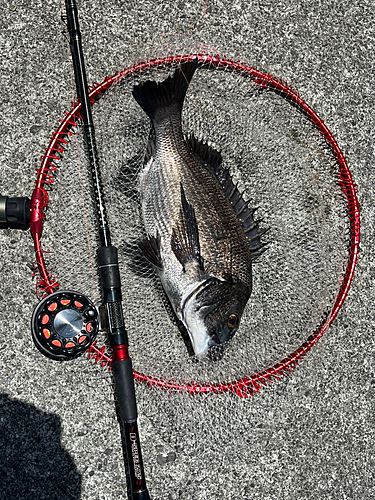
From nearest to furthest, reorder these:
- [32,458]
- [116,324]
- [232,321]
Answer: [116,324], [232,321], [32,458]

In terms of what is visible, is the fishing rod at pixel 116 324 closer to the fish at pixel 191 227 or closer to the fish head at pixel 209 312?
the fish at pixel 191 227

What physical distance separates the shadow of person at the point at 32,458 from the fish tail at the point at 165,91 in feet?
5.15

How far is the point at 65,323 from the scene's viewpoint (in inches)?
81.0

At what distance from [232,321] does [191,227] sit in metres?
0.46

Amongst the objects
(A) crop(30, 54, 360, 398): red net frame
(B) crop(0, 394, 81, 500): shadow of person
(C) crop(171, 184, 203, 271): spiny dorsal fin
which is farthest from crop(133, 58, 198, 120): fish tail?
(B) crop(0, 394, 81, 500): shadow of person

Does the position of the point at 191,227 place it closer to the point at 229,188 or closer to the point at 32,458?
the point at 229,188

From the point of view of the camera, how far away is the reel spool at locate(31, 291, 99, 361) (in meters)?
2.06

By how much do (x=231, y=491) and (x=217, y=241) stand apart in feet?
4.33

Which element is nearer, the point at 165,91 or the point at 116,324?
the point at 116,324

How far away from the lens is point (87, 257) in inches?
87.3

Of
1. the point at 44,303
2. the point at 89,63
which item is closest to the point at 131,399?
the point at 44,303

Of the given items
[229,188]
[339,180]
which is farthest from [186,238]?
[339,180]

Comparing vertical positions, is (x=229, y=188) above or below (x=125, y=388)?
above

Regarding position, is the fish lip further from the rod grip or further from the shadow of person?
the shadow of person
